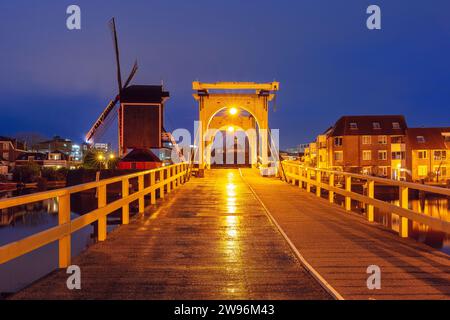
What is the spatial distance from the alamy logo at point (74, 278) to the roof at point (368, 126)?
2242 inches

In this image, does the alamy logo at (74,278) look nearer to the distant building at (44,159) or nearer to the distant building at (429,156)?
the distant building at (429,156)

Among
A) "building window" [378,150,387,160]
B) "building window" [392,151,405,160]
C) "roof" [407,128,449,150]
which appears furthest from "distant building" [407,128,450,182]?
"building window" [378,150,387,160]

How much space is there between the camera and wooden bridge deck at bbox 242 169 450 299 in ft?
17.0

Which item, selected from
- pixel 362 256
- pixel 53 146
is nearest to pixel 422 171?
pixel 362 256

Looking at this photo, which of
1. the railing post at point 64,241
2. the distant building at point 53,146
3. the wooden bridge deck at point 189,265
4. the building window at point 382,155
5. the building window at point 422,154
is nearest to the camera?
the wooden bridge deck at point 189,265

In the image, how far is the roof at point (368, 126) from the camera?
60.5 meters

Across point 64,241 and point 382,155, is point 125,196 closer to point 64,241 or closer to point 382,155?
point 64,241

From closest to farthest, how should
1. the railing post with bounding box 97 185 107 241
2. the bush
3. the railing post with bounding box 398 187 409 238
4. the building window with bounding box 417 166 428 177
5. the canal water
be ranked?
the railing post with bounding box 97 185 107 241, the railing post with bounding box 398 187 409 238, the canal water, the building window with bounding box 417 166 428 177, the bush

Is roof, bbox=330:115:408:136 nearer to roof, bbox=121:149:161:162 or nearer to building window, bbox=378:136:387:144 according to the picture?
building window, bbox=378:136:387:144

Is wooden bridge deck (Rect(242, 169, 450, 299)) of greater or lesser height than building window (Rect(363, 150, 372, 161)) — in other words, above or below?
below

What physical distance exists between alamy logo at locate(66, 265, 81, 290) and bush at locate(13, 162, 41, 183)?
2398 inches

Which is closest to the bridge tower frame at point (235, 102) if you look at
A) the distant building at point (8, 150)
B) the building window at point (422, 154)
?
the building window at point (422, 154)

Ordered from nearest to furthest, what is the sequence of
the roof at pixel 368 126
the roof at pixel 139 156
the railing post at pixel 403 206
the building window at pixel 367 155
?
the railing post at pixel 403 206 → the roof at pixel 139 156 → the building window at pixel 367 155 → the roof at pixel 368 126
